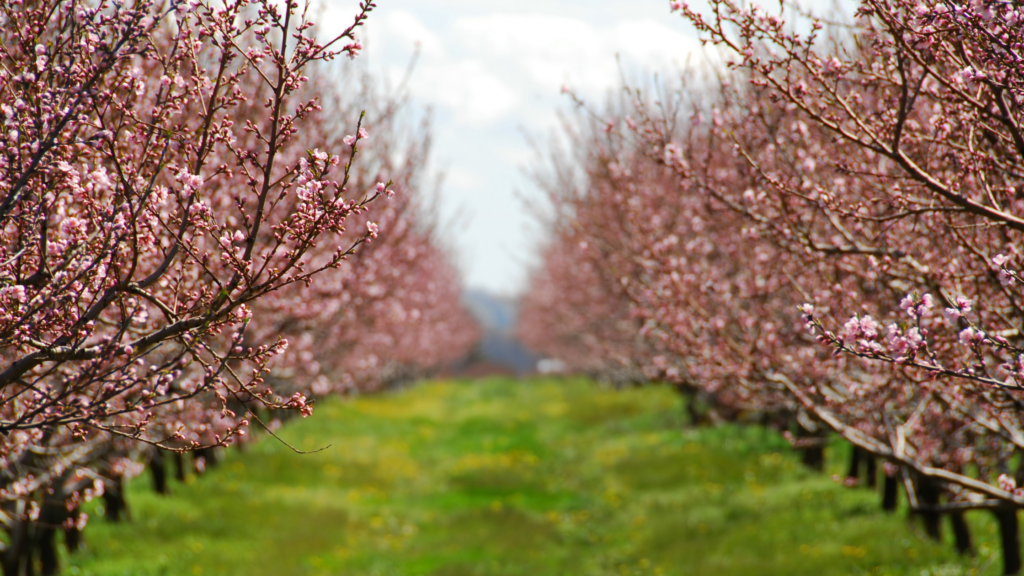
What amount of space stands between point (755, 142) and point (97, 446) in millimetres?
10035

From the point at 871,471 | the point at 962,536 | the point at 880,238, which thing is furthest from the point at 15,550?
the point at 871,471

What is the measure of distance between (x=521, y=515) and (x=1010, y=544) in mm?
10587

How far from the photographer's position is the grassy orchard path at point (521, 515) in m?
12.6

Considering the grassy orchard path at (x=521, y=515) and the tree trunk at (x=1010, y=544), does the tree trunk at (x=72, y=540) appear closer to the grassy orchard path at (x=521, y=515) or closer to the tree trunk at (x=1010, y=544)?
the grassy orchard path at (x=521, y=515)

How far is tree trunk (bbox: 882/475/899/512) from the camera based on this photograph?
13055 millimetres

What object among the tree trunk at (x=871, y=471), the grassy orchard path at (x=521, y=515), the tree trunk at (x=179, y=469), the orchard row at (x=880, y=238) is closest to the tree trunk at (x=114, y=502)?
the grassy orchard path at (x=521, y=515)

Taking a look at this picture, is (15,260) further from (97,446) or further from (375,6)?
(97,446)

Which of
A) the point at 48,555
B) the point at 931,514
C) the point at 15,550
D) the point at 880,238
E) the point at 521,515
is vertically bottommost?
the point at 521,515

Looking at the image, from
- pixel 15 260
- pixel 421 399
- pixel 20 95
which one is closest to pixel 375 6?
pixel 20 95

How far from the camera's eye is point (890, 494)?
13.2 m

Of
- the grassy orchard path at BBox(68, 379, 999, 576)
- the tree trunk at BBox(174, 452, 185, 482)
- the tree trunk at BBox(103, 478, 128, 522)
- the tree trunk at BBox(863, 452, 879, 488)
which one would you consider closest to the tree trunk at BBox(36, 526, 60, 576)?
the grassy orchard path at BBox(68, 379, 999, 576)

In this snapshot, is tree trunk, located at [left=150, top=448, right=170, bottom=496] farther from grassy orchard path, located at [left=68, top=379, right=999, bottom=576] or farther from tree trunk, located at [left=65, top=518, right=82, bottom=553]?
tree trunk, located at [left=65, top=518, right=82, bottom=553]

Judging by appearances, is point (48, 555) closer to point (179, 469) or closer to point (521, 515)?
point (179, 469)

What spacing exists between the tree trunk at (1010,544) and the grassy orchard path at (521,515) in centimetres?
50
